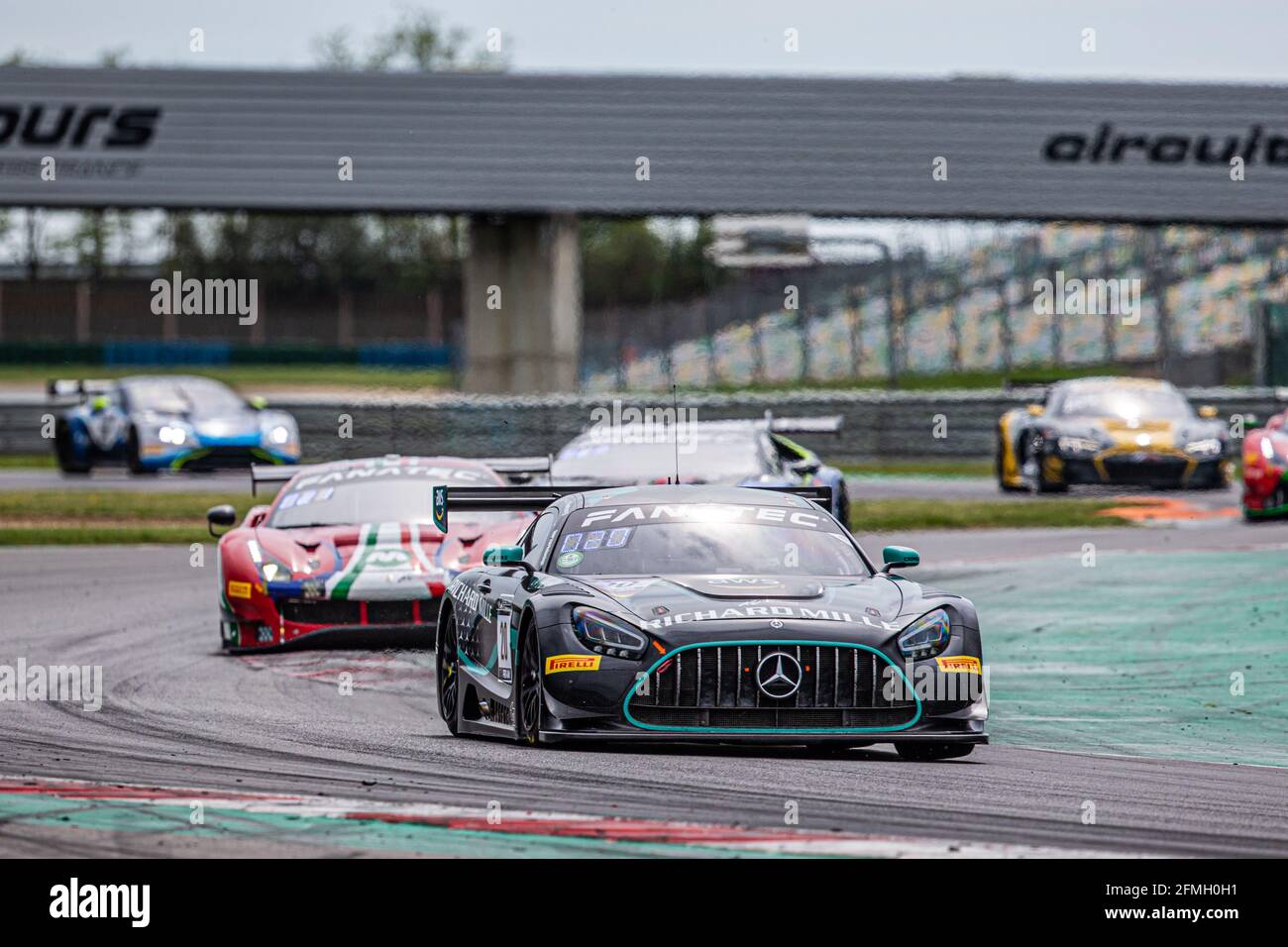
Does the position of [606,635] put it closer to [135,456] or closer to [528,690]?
[528,690]

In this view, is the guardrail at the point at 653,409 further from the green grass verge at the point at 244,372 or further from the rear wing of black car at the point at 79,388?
the green grass verge at the point at 244,372

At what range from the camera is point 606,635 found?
8.27m

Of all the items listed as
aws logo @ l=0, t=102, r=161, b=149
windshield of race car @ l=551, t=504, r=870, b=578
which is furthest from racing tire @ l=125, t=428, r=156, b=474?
windshield of race car @ l=551, t=504, r=870, b=578

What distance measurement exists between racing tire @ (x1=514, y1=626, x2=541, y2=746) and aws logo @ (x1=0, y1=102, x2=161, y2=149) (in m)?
28.0

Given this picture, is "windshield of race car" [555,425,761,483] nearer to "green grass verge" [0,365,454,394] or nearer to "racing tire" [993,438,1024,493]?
"racing tire" [993,438,1024,493]

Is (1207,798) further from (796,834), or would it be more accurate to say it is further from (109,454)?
(109,454)

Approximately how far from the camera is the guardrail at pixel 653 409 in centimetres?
2828

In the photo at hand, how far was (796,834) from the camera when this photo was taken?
21.0 ft

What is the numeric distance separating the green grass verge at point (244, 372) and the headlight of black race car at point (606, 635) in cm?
4458

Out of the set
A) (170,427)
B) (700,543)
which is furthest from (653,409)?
(700,543)

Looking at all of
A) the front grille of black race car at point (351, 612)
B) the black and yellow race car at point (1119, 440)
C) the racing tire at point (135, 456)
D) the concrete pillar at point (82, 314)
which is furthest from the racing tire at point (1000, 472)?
the concrete pillar at point (82, 314)
